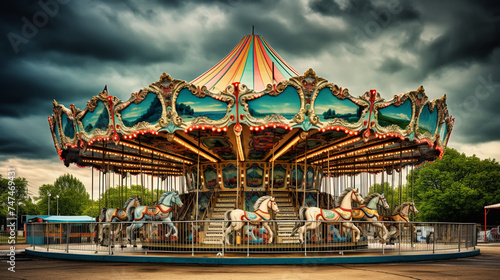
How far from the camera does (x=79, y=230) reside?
64.6 feet

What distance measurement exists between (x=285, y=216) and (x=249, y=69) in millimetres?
5558

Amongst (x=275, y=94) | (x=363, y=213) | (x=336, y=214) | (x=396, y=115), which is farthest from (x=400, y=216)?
(x=275, y=94)

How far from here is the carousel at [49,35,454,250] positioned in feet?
43.1

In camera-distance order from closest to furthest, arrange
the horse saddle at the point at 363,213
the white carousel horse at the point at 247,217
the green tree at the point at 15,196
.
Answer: the white carousel horse at the point at 247,217, the horse saddle at the point at 363,213, the green tree at the point at 15,196

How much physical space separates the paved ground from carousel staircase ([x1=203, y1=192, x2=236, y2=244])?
4.36 m

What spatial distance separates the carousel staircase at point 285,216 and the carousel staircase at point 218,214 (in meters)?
1.79

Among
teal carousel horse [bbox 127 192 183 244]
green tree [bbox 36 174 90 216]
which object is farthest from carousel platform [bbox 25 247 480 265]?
green tree [bbox 36 174 90 216]

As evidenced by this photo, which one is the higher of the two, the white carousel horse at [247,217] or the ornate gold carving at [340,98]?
the ornate gold carving at [340,98]

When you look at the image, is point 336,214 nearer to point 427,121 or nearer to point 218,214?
point 427,121

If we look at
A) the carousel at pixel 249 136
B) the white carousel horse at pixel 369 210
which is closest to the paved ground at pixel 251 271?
the carousel at pixel 249 136

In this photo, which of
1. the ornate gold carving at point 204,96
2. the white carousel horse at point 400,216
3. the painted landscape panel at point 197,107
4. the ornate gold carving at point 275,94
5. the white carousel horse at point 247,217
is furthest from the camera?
the white carousel horse at point 400,216

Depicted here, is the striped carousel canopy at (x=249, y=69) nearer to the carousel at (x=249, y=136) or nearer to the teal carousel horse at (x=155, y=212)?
the carousel at (x=249, y=136)

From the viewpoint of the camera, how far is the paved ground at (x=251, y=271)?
9.38 m

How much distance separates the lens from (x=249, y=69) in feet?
54.9
